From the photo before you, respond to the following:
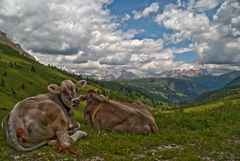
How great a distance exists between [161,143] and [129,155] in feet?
11.3

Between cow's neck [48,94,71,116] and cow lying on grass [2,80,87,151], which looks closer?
cow lying on grass [2,80,87,151]

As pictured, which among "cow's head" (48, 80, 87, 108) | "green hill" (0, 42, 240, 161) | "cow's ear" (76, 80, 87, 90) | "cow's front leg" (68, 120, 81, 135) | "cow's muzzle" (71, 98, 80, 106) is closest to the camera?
"green hill" (0, 42, 240, 161)

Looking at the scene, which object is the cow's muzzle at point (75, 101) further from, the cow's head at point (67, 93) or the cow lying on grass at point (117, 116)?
the cow lying on grass at point (117, 116)

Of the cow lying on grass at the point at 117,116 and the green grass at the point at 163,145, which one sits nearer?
the green grass at the point at 163,145

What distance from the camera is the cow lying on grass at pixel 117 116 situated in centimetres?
2253

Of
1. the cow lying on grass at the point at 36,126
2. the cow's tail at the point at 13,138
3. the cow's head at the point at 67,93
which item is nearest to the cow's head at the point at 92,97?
the cow's head at the point at 67,93

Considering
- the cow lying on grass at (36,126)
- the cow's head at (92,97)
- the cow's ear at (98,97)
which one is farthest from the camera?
the cow's head at (92,97)

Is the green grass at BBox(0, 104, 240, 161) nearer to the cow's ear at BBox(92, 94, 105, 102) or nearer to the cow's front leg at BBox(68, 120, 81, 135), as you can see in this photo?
the cow's front leg at BBox(68, 120, 81, 135)

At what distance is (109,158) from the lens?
16734mm

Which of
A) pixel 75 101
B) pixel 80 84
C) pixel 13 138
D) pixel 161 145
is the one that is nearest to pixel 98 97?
pixel 80 84

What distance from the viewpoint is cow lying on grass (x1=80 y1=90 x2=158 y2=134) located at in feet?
73.9

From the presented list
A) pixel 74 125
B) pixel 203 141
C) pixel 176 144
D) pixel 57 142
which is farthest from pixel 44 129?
pixel 203 141

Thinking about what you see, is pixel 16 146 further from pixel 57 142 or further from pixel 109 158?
pixel 109 158

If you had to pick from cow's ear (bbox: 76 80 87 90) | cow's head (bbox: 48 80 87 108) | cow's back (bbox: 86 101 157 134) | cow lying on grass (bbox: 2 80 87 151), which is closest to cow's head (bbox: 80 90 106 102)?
cow's back (bbox: 86 101 157 134)
